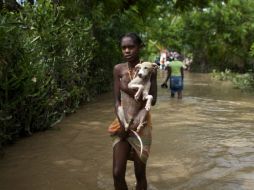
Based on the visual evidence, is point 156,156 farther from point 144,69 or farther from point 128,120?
point 144,69

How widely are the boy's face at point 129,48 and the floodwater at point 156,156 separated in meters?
1.94

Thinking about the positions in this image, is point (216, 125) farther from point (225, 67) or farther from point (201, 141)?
→ point (225, 67)

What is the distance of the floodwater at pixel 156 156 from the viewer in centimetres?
608

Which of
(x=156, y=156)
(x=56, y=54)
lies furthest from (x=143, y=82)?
(x=56, y=54)

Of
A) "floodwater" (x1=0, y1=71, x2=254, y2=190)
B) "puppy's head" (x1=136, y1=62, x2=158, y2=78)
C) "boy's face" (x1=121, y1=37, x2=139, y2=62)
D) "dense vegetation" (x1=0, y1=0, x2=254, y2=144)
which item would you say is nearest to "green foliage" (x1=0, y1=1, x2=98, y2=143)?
"dense vegetation" (x1=0, y1=0, x2=254, y2=144)

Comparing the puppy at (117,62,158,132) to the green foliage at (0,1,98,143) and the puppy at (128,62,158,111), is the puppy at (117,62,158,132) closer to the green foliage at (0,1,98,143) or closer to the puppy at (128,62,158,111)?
the puppy at (128,62,158,111)

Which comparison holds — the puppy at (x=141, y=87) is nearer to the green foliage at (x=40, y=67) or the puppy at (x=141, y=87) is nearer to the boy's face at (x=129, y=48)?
the boy's face at (x=129, y=48)

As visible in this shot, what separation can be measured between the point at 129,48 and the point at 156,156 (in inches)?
128

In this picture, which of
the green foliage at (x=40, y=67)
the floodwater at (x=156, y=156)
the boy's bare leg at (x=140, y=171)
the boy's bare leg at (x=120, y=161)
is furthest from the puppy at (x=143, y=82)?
the green foliage at (x=40, y=67)

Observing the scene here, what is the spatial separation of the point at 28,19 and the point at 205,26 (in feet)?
84.2

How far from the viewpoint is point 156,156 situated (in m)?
7.50

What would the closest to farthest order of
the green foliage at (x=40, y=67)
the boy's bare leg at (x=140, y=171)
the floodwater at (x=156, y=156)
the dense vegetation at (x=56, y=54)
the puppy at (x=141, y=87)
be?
the puppy at (x=141, y=87)
the boy's bare leg at (x=140, y=171)
the floodwater at (x=156, y=156)
the green foliage at (x=40, y=67)
the dense vegetation at (x=56, y=54)

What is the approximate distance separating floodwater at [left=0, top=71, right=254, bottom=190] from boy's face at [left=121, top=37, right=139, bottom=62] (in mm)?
1945

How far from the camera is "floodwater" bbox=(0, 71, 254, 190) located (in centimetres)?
608
